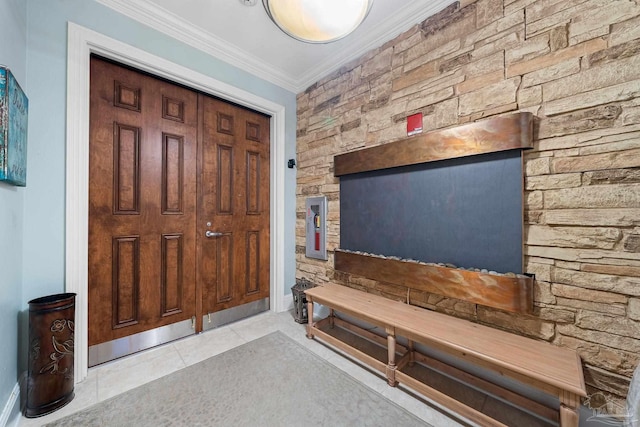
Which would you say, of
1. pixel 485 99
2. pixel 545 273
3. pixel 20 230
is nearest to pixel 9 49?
pixel 20 230

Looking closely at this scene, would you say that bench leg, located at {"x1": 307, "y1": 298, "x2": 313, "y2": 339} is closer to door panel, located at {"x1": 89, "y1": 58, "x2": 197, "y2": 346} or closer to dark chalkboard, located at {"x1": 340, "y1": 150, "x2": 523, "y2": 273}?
dark chalkboard, located at {"x1": 340, "y1": 150, "x2": 523, "y2": 273}

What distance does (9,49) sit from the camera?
1359 mm

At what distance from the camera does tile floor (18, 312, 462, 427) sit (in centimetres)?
153

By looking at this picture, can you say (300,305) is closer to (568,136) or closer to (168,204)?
(168,204)

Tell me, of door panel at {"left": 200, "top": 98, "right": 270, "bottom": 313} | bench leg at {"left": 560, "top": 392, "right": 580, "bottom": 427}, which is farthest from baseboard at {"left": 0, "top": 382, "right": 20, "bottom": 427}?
bench leg at {"left": 560, "top": 392, "right": 580, "bottom": 427}

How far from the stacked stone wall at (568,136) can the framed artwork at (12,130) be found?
2579 mm

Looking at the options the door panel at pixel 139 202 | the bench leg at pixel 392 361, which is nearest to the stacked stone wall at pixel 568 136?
the bench leg at pixel 392 361

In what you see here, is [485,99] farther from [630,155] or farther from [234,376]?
[234,376]

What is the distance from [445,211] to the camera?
6.04 feet

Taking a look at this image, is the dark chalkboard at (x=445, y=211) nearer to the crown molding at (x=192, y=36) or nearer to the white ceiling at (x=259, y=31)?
the white ceiling at (x=259, y=31)

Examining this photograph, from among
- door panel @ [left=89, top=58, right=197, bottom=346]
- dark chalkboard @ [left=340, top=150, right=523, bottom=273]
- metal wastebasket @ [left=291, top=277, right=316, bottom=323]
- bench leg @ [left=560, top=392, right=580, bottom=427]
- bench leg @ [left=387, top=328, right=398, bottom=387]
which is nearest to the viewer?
bench leg @ [left=560, top=392, right=580, bottom=427]

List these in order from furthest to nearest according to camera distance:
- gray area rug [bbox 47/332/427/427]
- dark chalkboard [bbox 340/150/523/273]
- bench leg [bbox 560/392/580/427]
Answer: dark chalkboard [bbox 340/150/523/273] → gray area rug [bbox 47/332/427/427] → bench leg [bbox 560/392/580/427]

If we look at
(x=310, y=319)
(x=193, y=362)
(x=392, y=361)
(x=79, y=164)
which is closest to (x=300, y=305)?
(x=310, y=319)

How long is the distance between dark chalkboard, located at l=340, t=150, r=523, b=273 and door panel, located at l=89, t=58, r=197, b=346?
1.68 metres
